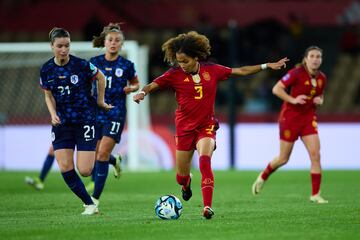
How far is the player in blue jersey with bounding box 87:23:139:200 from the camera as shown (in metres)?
13.0

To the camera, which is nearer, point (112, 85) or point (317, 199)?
point (112, 85)

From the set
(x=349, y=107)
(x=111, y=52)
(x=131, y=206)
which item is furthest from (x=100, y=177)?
(x=349, y=107)

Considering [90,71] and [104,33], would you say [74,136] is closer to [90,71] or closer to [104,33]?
[90,71]

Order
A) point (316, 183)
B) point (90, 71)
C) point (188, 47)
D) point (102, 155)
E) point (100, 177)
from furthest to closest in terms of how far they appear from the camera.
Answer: point (316, 183) → point (102, 155) → point (100, 177) → point (90, 71) → point (188, 47)

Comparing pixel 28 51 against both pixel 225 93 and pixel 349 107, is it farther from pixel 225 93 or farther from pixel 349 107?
pixel 349 107

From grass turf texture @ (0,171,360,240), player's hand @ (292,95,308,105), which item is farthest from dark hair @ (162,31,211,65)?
player's hand @ (292,95,308,105)

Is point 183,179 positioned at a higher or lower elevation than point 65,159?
lower

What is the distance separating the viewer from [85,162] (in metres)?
11.3

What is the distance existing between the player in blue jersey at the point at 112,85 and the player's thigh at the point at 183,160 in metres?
1.38

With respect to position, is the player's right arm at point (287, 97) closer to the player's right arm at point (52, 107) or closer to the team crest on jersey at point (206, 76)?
the team crest on jersey at point (206, 76)

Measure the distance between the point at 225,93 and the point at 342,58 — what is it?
16.7ft

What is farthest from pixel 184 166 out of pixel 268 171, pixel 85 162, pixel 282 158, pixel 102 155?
pixel 268 171

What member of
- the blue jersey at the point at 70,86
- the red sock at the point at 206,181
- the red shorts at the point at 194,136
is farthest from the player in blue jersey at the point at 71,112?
the red sock at the point at 206,181

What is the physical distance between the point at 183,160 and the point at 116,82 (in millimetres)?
2131
